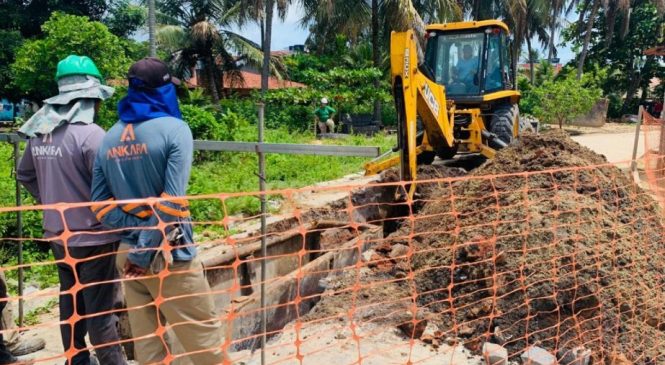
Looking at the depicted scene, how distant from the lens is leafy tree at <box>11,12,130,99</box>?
17.0 metres

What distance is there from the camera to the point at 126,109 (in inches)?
96.6

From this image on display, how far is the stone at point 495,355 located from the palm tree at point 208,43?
69.2 ft

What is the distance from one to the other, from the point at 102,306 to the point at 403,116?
13.8ft

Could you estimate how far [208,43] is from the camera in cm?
2361

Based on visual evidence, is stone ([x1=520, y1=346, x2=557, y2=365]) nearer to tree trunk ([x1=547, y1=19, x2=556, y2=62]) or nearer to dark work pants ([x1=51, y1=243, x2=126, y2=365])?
dark work pants ([x1=51, y1=243, x2=126, y2=365])

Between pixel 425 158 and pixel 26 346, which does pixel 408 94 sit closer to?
pixel 425 158

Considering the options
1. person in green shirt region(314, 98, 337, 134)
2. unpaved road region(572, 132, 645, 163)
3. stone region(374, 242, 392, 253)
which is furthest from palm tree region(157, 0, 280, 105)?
stone region(374, 242, 392, 253)

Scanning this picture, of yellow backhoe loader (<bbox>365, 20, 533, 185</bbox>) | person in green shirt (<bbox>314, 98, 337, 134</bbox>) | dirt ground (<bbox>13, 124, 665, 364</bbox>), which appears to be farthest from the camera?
person in green shirt (<bbox>314, 98, 337, 134</bbox>)

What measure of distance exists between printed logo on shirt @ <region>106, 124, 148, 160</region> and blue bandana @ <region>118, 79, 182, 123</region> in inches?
2.3

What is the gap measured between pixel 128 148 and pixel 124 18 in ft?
77.6

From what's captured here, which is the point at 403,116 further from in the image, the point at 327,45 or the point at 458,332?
the point at 327,45

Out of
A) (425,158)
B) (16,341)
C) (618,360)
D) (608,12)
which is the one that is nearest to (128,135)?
(16,341)

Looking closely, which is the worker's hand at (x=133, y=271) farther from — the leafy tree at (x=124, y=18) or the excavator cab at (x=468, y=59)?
the leafy tree at (x=124, y=18)

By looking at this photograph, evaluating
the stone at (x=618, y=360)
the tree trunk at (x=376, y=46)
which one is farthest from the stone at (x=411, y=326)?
the tree trunk at (x=376, y=46)
